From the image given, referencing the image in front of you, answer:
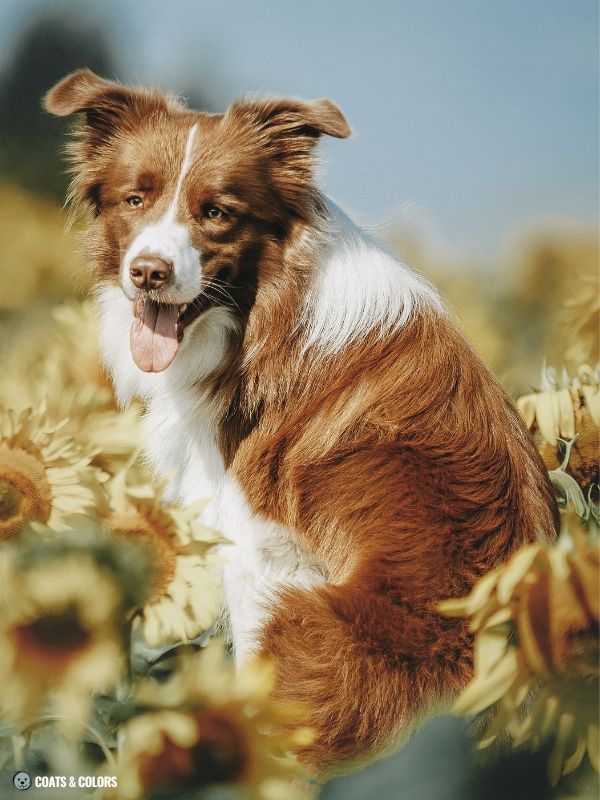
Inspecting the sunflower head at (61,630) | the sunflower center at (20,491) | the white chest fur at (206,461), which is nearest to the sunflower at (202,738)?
the sunflower head at (61,630)

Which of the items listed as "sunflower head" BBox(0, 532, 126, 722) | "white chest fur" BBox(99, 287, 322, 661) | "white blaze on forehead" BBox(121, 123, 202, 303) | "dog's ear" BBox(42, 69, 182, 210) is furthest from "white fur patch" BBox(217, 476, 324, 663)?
"dog's ear" BBox(42, 69, 182, 210)

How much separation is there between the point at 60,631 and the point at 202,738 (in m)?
0.32

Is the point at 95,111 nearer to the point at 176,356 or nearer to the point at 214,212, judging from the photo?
the point at 214,212

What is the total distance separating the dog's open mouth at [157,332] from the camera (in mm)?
2902

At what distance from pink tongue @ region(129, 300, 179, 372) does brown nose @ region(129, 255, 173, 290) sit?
0.22m

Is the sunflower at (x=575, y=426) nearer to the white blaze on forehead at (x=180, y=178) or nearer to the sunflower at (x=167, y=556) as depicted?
the white blaze on forehead at (x=180, y=178)

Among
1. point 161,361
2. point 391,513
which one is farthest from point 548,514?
point 161,361

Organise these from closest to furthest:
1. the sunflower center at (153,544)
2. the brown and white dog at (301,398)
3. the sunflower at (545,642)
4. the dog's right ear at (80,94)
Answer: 1. the sunflower at (545,642)
2. the sunflower center at (153,544)
3. the brown and white dog at (301,398)
4. the dog's right ear at (80,94)

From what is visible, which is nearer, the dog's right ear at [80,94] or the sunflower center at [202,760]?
the sunflower center at [202,760]

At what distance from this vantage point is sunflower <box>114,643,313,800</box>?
1.70 meters

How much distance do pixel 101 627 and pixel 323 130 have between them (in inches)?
67.6

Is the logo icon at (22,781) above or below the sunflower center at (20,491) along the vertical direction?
below

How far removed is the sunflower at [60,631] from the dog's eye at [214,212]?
135cm

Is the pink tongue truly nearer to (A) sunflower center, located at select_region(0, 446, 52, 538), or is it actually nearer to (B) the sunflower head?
(A) sunflower center, located at select_region(0, 446, 52, 538)
